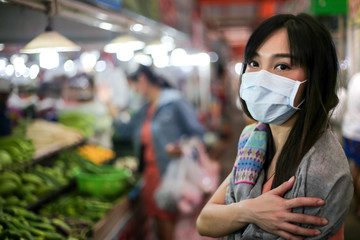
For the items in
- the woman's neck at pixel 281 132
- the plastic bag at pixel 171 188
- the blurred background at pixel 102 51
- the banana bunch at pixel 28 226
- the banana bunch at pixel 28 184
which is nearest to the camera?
the woman's neck at pixel 281 132

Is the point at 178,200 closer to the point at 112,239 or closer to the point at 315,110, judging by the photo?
the point at 112,239

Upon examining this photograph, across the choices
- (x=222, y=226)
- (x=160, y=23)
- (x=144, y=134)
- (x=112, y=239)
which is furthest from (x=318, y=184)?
(x=160, y=23)

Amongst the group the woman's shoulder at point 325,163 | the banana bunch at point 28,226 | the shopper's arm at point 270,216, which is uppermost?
the woman's shoulder at point 325,163

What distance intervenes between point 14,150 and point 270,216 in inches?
93.2

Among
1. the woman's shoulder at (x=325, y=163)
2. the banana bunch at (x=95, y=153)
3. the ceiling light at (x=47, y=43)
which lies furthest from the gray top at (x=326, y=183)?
the banana bunch at (x=95, y=153)

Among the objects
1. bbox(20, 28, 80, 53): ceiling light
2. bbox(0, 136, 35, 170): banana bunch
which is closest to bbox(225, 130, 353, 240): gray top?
bbox(20, 28, 80, 53): ceiling light

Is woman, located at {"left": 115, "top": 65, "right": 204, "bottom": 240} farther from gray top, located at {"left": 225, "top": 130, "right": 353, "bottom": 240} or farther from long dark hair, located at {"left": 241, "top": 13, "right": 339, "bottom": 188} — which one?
gray top, located at {"left": 225, "top": 130, "right": 353, "bottom": 240}

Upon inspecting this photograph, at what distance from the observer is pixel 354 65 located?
4.04 m

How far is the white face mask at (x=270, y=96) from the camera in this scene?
1562 millimetres

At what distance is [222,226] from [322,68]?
769mm

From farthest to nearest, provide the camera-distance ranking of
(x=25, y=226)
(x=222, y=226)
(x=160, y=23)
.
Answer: (x=160, y=23)
(x=25, y=226)
(x=222, y=226)

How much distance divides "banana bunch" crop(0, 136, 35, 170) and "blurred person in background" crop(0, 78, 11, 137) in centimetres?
7

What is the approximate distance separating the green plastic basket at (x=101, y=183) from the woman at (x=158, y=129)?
39 centimetres

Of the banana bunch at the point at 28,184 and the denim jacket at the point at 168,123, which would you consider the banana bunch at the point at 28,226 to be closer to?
the banana bunch at the point at 28,184
